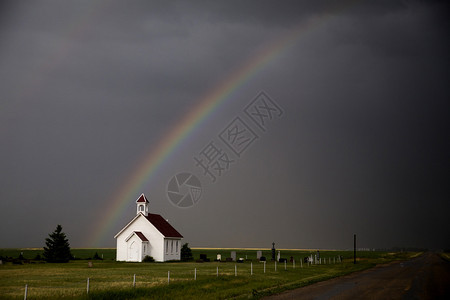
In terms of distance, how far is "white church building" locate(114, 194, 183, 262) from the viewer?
6738cm

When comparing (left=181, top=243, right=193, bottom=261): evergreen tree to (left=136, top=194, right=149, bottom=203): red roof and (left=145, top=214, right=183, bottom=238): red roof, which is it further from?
(left=136, top=194, right=149, bottom=203): red roof

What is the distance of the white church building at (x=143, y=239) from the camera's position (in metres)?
67.4

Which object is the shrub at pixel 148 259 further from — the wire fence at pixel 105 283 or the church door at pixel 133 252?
the wire fence at pixel 105 283

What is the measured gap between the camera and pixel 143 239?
67250 mm

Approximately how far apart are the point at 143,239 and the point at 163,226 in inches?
226

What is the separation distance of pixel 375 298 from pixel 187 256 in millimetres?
59869

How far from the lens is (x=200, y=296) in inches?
921

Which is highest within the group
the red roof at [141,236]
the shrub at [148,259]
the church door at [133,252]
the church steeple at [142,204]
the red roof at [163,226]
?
the church steeple at [142,204]

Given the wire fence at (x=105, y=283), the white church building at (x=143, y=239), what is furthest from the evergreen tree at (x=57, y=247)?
the wire fence at (x=105, y=283)

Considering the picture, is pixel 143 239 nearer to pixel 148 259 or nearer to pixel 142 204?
pixel 148 259

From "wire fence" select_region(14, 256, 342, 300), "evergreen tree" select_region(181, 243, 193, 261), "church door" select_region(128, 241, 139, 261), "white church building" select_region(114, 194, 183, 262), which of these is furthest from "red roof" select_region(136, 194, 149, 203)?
"wire fence" select_region(14, 256, 342, 300)

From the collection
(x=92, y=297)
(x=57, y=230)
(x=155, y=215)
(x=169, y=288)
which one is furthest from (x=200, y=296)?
(x=155, y=215)

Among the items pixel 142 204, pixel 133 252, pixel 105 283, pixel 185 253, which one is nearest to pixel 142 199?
pixel 142 204

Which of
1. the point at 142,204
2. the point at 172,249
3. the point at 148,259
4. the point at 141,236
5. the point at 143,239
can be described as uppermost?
the point at 142,204
